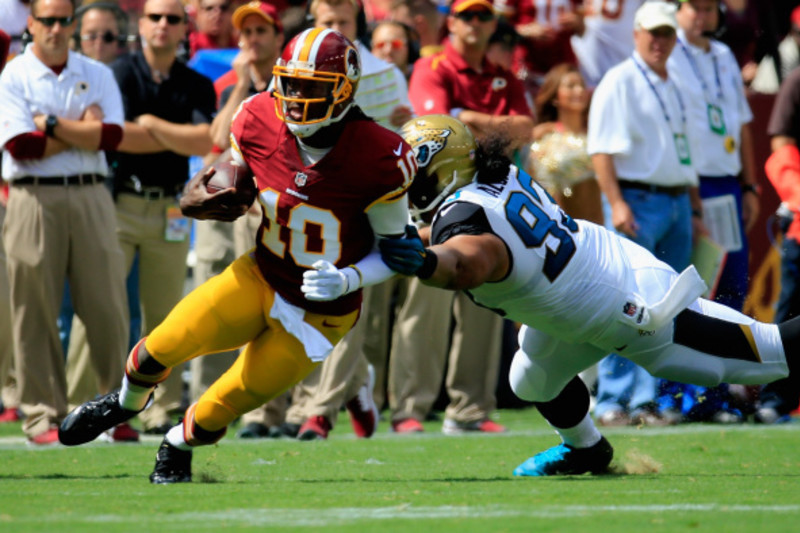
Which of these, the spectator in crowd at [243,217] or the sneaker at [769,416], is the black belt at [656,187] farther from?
the spectator in crowd at [243,217]

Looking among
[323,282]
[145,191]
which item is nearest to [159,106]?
[145,191]

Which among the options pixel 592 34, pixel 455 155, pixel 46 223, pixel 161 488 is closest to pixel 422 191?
pixel 455 155

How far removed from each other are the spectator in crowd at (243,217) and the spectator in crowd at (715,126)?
2747 millimetres

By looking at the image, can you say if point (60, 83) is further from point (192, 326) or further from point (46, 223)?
point (192, 326)

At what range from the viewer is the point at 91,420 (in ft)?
19.6

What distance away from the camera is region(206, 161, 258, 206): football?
5.71m

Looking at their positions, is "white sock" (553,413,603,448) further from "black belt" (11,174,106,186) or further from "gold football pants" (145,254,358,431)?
"black belt" (11,174,106,186)

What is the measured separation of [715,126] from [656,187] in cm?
86

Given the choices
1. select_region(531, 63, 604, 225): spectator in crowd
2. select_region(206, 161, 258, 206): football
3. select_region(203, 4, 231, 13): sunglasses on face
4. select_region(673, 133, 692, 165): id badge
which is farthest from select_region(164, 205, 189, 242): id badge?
select_region(673, 133, 692, 165): id badge

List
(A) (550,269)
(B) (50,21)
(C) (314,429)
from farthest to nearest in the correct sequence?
(C) (314,429) → (B) (50,21) → (A) (550,269)

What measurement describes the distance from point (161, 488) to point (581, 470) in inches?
77.0

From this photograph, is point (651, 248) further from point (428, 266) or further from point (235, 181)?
point (428, 266)

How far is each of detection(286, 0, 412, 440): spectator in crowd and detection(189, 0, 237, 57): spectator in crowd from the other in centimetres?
213

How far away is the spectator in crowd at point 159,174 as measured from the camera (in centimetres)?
862
